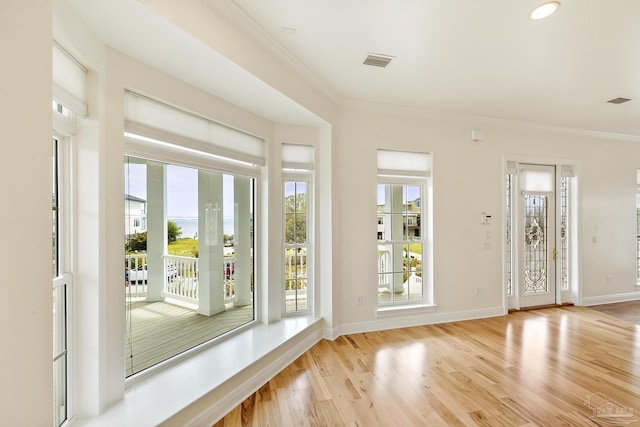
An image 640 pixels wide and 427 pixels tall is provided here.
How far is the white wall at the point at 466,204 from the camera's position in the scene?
11.5 feet

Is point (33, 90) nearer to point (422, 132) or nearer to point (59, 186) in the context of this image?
point (59, 186)

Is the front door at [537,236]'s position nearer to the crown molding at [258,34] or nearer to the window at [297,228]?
the window at [297,228]

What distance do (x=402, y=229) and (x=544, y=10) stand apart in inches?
99.7

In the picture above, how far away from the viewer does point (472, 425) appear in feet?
6.36

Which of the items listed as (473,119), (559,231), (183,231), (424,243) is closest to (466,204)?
(424,243)

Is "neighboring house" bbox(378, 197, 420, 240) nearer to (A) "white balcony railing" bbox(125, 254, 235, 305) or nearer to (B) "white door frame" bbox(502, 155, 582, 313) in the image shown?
(B) "white door frame" bbox(502, 155, 582, 313)

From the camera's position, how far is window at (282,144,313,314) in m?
3.33

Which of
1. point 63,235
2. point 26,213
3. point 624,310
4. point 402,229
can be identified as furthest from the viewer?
point 624,310

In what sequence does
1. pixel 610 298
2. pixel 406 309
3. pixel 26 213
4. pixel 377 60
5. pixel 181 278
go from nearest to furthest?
pixel 26 213 < pixel 181 278 < pixel 377 60 < pixel 406 309 < pixel 610 298

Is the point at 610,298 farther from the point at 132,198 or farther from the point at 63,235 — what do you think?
the point at 63,235

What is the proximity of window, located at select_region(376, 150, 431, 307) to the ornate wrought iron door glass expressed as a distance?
6.16 ft

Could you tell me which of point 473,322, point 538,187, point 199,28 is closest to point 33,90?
point 199,28

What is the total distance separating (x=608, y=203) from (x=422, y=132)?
12.3ft

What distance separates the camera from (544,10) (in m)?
1.87
